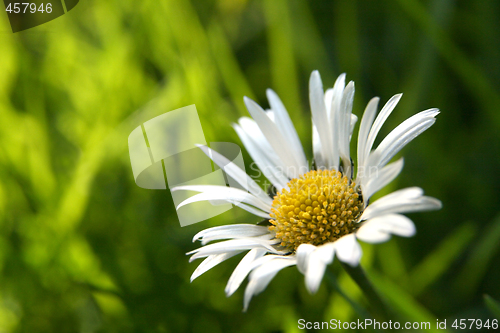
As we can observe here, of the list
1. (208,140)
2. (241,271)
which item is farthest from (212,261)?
(208,140)

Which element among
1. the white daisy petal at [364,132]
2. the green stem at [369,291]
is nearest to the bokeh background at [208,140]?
the green stem at [369,291]

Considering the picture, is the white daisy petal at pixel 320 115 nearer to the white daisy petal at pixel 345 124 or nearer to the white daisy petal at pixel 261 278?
the white daisy petal at pixel 345 124

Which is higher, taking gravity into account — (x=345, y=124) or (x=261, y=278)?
(x=345, y=124)

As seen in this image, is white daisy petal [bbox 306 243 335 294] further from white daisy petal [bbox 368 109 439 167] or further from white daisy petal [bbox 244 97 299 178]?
white daisy petal [bbox 244 97 299 178]

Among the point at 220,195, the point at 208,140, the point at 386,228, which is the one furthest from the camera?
the point at 208,140

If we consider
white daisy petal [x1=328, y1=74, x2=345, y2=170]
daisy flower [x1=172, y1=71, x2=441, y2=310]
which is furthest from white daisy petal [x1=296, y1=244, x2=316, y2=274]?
white daisy petal [x1=328, y1=74, x2=345, y2=170]

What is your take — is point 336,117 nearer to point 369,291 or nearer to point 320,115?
point 320,115

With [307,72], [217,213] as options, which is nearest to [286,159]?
[217,213]
